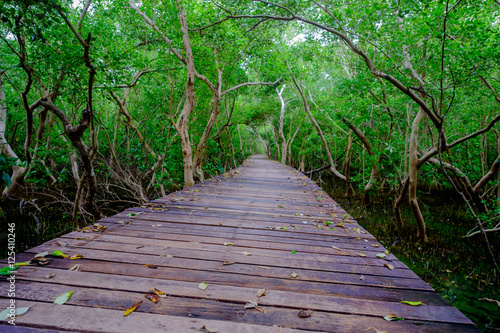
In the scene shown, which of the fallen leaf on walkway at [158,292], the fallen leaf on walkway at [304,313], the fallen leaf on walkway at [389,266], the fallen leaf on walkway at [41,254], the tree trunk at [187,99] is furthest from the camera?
the tree trunk at [187,99]

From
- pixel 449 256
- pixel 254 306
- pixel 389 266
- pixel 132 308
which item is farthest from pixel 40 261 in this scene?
pixel 449 256

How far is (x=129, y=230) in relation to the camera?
96.5 inches

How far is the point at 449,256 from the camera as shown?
552 centimetres

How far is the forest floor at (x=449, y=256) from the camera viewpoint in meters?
3.85

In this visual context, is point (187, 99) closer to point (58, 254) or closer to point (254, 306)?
point (58, 254)

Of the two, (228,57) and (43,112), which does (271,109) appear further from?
(43,112)

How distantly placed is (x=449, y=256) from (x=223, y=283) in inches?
243

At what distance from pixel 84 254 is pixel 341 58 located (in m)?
11.5

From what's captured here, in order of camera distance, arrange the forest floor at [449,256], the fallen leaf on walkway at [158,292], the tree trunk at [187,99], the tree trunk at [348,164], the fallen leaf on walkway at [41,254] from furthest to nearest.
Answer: the tree trunk at [348,164], the tree trunk at [187,99], the forest floor at [449,256], the fallen leaf on walkway at [41,254], the fallen leaf on walkway at [158,292]

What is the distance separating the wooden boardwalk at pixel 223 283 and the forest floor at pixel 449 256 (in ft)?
9.20

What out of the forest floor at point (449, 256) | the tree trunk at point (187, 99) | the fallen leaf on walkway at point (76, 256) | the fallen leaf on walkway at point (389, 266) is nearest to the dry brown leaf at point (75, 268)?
the fallen leaf on walkway at point (76, 256)

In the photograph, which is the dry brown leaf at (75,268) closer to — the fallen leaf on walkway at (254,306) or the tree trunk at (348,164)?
the fallen leaf on walkway at (254,306)

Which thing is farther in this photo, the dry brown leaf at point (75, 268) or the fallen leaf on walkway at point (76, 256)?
the fallen leaf on walkway at point (76, 256)

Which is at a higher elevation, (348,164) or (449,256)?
(348,164)
